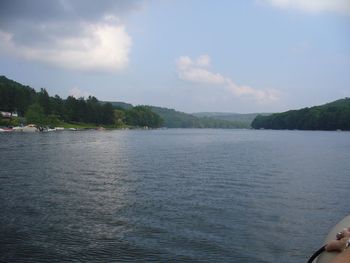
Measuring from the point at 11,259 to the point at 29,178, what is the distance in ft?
74.4

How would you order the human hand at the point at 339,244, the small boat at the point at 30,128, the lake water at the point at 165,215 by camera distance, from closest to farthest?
the human hand at the point at 339,244, the lake water at the point at 165,215, the small boat at the point at 30,128

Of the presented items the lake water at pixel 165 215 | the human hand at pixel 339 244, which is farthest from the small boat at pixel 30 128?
the human hand at pixel 339 244

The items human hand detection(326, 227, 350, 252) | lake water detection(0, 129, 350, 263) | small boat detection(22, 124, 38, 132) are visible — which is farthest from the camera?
small boat detection(22, 124, 38, 132)

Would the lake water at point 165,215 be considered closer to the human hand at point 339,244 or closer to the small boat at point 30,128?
the human hand at point 339,244

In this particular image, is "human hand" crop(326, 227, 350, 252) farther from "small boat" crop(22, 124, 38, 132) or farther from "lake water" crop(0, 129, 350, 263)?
"small boat" crop(22, 124, 38, 132)

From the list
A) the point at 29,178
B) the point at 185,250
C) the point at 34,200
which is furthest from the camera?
the point at 29,178

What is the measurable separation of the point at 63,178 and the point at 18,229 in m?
18.5

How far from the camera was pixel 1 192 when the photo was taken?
1172 inches

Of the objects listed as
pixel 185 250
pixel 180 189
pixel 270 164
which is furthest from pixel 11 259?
pixel 270 164

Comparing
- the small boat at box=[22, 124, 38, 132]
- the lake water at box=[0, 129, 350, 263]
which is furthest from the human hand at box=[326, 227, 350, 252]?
the small boat at box=[22, 124, 38, 132]

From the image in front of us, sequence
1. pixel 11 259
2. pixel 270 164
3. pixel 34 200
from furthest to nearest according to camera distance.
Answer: pixel 270 164 < pixel 34 200 < pixel 11 259

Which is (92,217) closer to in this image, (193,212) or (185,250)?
(193,212)

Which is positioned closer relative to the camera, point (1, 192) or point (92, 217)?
point (92, 217)

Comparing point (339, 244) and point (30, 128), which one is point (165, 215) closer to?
point (339, 244)
